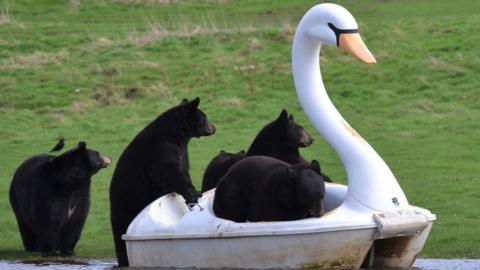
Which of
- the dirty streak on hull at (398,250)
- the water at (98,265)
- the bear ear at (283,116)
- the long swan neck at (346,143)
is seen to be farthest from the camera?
the bear ear at (283,116)

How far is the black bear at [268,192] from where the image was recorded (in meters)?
11.8

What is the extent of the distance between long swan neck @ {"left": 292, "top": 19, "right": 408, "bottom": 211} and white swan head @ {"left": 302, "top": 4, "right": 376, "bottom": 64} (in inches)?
8.3

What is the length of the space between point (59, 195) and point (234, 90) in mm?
16354

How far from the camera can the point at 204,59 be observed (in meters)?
35.8

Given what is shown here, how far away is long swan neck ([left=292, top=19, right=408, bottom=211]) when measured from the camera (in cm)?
1176

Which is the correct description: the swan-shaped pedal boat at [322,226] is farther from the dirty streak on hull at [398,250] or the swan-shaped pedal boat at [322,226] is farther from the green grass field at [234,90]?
the green grass field at [234,90]

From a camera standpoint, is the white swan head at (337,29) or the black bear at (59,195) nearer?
the white swan head at (337,29)

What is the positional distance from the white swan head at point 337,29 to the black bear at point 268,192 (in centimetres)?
107

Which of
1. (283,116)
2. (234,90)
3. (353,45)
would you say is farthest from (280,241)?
(234,90)

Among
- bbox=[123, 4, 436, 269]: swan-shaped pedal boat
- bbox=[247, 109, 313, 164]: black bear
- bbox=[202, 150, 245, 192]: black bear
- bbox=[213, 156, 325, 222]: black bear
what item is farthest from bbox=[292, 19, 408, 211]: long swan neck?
bbox=[202, 150, 245, 192]: black bear

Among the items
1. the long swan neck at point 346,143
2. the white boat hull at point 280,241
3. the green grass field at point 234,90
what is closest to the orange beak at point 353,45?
the long swan neck at point 346,143

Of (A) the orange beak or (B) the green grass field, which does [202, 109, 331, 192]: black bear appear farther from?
(B) the green grass field

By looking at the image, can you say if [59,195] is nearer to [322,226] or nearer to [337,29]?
[337,29]

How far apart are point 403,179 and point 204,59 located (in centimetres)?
1449
